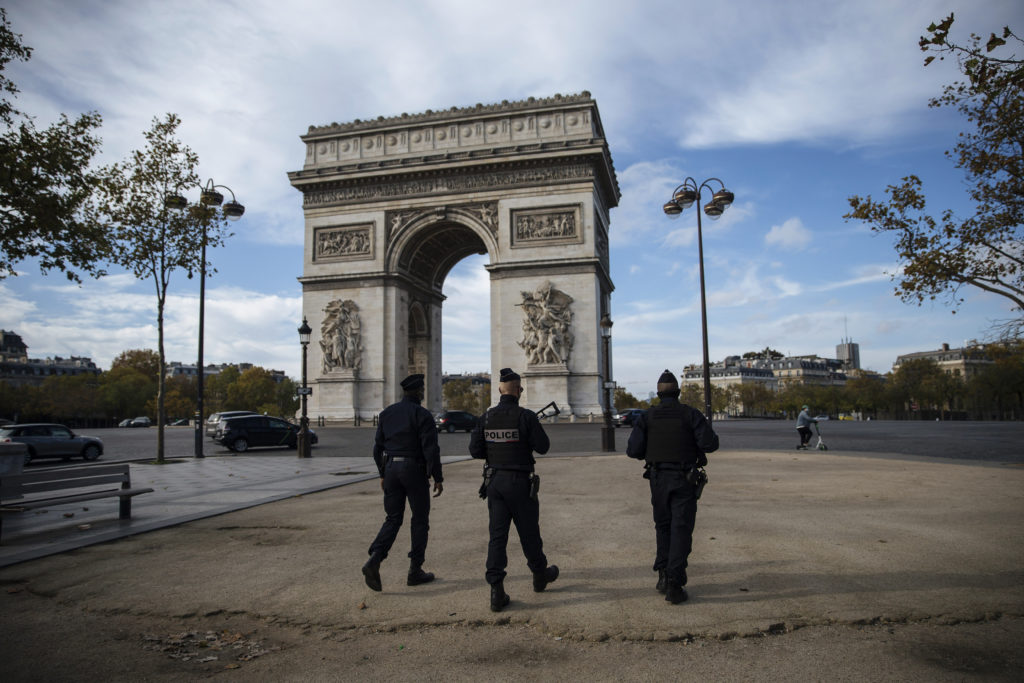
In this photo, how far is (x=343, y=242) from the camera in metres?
35.8

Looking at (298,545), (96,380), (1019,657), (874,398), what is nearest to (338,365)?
(298,545)

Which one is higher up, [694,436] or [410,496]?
[694,436]

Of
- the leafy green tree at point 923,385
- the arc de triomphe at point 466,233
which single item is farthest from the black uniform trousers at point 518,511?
the leafy green tree at point 923,385

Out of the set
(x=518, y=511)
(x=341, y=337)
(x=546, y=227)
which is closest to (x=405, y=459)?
(x=518, y=511)

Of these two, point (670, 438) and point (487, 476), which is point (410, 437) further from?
point (670, 438)

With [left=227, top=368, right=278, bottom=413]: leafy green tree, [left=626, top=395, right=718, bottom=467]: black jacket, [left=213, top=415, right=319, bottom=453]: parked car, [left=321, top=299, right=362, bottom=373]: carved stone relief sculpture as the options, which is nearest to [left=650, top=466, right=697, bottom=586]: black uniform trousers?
[left=626, top=395, right=718, bottom=467]: black jacket

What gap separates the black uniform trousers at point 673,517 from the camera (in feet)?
14.7

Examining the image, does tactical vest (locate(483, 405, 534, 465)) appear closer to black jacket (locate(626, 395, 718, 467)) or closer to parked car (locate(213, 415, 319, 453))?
black jacket (locate(626, 395, 718, 467))

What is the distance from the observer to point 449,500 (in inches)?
367

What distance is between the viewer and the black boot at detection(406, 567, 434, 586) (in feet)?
16.7

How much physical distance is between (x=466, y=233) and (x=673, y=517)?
34151 millimetres

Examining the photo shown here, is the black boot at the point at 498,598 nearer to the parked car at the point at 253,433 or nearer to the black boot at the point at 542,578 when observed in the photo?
the black boot at the point at 542,578

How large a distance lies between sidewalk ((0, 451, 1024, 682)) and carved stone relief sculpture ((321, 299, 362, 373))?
87.3 feet

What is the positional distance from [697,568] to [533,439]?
6.02 ft
